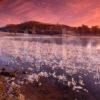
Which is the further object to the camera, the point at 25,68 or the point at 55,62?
the point at 55,62

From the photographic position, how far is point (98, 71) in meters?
23.1

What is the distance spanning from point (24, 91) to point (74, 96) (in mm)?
2437

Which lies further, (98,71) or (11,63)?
(11,63)

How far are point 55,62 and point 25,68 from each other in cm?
360

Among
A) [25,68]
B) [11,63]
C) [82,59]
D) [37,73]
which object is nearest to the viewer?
[37,73]

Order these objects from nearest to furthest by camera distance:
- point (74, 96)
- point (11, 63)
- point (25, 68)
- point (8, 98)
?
1. point (8, 98)
2. point (74, 96)
3. point (25, 68)
4. point (11, 63)

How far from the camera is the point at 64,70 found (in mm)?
23641

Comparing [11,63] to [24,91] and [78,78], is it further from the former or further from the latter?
[24,91]

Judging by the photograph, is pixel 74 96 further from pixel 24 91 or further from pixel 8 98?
pixel 8 98

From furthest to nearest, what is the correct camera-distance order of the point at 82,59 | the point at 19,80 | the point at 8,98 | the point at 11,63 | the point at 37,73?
the point at 82,59
the point at 11,63
the point at 37,73
the point at 19,80
the point at 8,98

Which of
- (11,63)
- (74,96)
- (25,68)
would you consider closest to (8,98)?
(74,96)

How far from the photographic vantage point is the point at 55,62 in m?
27.2

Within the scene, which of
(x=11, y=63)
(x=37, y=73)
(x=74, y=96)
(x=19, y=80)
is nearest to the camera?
(x=74, y=96)

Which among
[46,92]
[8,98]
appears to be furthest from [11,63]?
[8,98]
